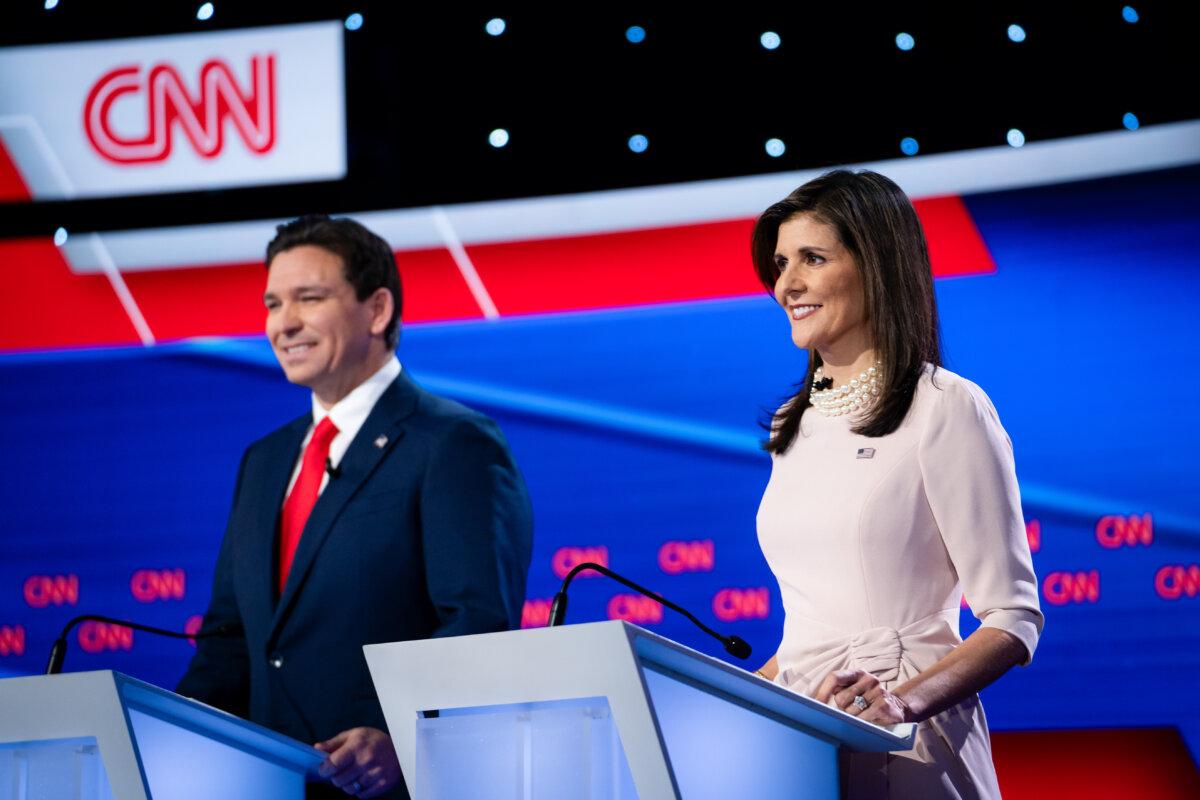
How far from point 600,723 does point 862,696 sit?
31 centimetres

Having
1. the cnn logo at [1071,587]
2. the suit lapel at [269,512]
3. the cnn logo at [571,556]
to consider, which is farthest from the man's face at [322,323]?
the cnn logo at [1071,587]

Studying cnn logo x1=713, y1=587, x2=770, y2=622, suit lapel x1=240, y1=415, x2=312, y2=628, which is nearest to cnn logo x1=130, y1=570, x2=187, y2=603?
suit lapel x1=240, y1=415, x2=312, y2=628

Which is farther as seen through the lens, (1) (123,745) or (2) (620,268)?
(2) (620,268)

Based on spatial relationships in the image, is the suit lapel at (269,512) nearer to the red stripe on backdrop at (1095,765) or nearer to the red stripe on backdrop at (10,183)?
the red stripe on backdrop at (10,183)

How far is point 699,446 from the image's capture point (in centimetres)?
371

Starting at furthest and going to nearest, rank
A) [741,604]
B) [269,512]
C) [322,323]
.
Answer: [741,604] → [322,323] → [269,512]

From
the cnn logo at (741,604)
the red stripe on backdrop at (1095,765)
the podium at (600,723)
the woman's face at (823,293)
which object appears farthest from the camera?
the cnn logo at (741,604)

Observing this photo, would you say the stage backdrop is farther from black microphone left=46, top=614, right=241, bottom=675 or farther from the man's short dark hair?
black microphone left=46, top=614, right=241, bottom=675

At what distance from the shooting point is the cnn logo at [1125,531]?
343cm

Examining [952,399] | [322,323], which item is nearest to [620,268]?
[322,323]

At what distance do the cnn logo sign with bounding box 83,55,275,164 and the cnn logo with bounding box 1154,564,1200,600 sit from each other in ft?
8.10

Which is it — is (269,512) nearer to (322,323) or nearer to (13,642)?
(322,323)

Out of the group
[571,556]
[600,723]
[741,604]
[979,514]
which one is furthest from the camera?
[571,556]

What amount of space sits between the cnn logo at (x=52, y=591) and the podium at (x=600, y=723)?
7.76 feet
